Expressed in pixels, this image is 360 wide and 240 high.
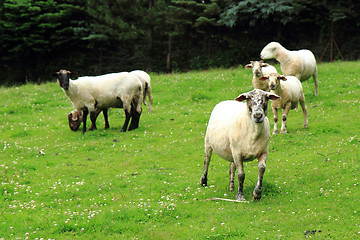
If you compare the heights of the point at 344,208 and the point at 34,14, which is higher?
the point at 34,14

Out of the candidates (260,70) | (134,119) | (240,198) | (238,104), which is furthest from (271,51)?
(240,198)

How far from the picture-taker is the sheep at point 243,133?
8.26 meters

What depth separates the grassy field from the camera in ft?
25.3

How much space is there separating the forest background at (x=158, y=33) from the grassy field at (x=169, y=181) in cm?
1503

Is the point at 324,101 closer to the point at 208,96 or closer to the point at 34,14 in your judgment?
the point at 208,96

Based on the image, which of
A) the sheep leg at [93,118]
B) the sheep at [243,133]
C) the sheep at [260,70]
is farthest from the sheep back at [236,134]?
the sheep leg at [93,118]

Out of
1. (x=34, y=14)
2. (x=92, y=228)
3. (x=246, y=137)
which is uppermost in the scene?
(x=34, y=14)

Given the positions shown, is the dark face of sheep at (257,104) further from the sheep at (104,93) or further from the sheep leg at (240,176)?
the sheep at (104,93)

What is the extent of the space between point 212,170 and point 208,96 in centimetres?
1035

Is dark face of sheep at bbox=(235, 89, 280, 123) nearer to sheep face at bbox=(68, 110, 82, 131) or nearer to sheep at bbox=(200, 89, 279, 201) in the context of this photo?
sheep at bbox=(200, 89, 279, 201)

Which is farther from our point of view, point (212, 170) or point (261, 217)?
point (212, 170)

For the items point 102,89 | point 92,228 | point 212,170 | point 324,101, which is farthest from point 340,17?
point 92,228

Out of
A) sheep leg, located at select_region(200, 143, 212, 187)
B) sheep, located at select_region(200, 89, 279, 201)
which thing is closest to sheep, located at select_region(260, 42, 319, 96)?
sheep, located at select_region(200, 89, 279, 201)

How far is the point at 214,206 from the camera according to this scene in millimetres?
8680
